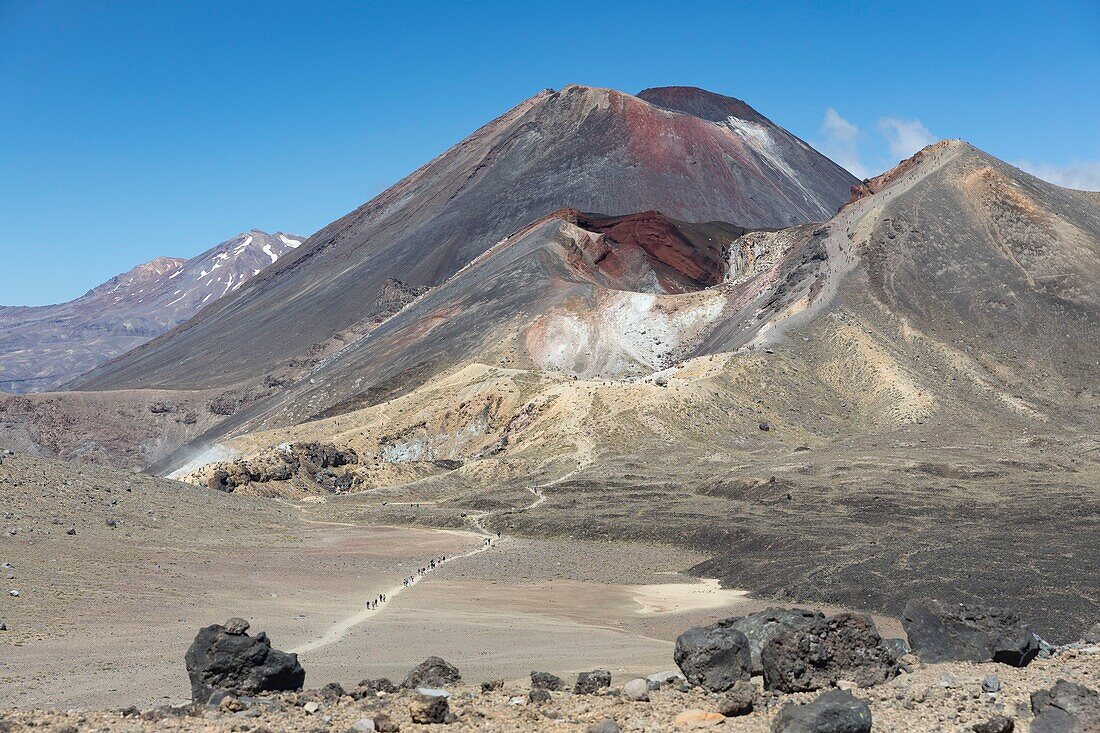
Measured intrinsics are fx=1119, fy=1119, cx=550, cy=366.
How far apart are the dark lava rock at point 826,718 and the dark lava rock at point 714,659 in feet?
8.49

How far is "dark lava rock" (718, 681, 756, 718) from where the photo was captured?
14828mm

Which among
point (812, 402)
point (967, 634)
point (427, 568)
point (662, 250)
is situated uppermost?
point (662, 250)

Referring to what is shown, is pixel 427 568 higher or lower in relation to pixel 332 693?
lower

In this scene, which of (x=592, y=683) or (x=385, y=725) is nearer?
(x=385, y=725)

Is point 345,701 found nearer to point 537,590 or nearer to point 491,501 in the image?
point 537,590

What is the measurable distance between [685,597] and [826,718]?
943 inches

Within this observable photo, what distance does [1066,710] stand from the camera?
1303 cm

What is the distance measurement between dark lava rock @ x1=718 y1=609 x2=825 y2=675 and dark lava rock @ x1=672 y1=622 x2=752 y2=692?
40 cm

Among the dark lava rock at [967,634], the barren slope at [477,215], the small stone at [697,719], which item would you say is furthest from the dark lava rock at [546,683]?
the barren slope at [477,215]

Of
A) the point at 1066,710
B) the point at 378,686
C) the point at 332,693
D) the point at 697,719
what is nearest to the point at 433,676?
the point at 378,686

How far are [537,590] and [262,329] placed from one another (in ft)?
436

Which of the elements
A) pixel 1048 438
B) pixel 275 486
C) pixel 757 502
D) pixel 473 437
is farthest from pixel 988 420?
pixel 275 486

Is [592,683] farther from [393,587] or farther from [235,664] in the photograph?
[393,587]

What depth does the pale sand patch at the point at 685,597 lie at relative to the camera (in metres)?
34.3
